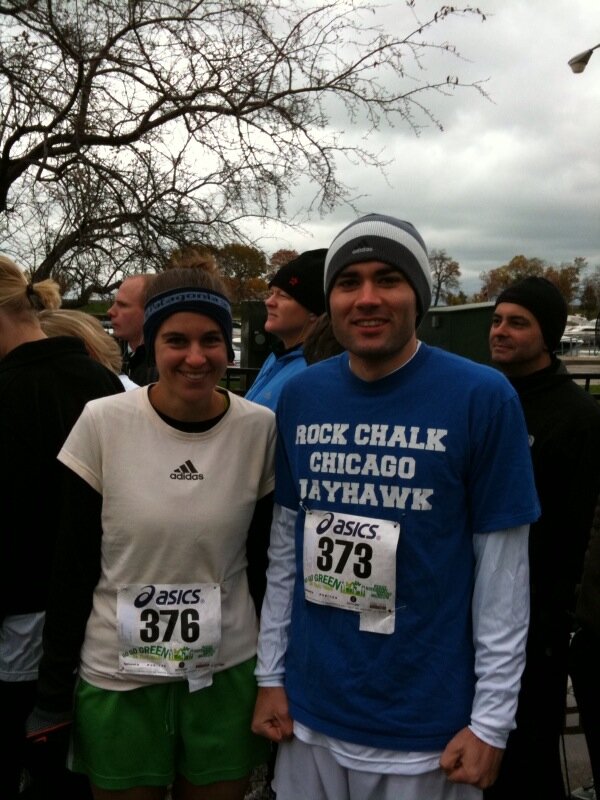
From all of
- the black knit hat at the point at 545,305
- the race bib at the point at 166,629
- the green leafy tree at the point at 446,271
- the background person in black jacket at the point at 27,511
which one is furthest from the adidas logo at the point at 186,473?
the green leafy tree at the point at 446,271

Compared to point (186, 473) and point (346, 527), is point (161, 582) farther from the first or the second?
point (346, 527)

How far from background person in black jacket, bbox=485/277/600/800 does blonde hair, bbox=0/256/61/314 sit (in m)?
1.75

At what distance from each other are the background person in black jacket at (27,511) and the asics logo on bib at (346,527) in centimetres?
88

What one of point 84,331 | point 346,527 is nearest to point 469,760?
point 346,527

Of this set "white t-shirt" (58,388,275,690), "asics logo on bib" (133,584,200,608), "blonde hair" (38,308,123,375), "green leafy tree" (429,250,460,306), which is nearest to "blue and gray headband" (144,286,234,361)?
"white t-shirt" (58,388,275,690)

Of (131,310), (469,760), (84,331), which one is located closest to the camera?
(469,760)

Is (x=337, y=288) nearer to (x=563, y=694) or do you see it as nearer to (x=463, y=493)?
(x=463, y=493)

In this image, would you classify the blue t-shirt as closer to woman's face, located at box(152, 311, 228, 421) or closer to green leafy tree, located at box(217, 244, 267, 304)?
woman's face, located at box(152, 311, 228, 421)

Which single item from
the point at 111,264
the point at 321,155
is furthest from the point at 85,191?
the point at 321,155

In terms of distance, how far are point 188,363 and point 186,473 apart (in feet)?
0.93

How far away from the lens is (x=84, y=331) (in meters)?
3.09

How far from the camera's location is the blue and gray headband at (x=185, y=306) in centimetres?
189

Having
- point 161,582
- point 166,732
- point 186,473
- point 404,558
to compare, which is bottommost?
point 166,732

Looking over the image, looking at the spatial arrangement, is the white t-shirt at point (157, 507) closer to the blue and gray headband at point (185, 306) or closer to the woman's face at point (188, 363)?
the woman's face at point (188, 363)
